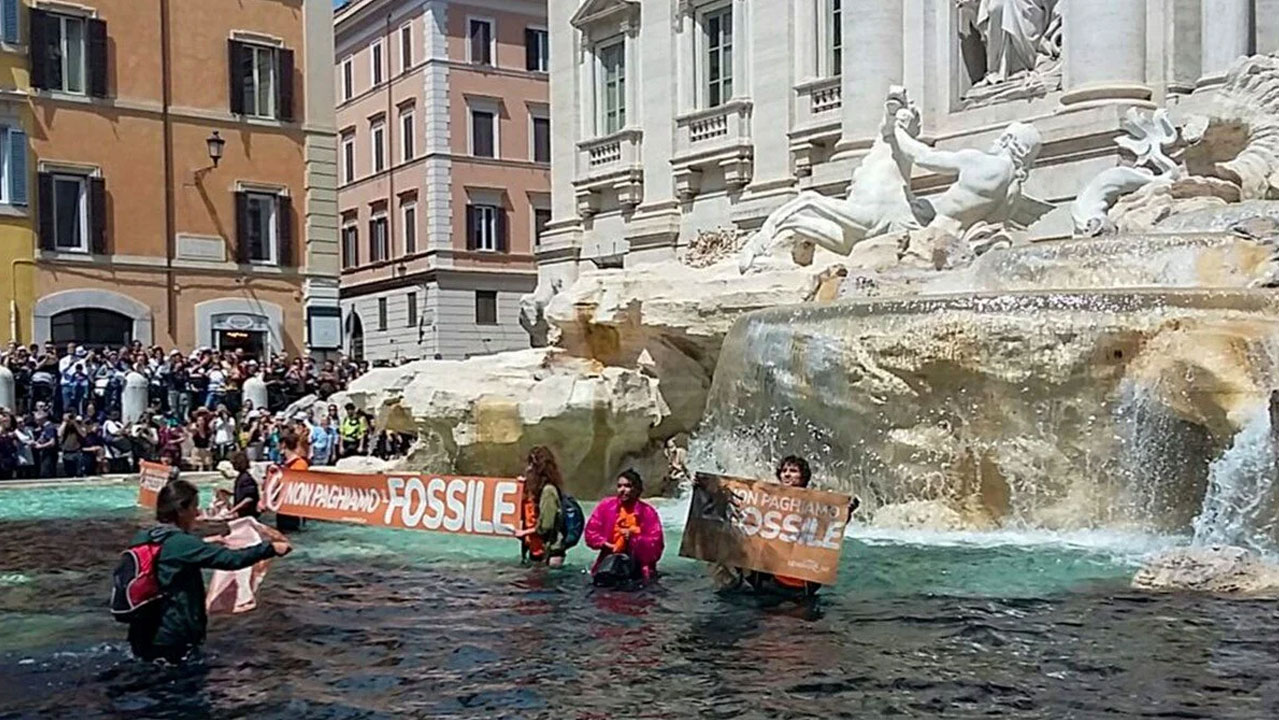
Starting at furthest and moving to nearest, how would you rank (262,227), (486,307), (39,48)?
1. (486,307)
2. (262,227)
3. (39,48)

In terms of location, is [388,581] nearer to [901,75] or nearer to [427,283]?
[901,75]

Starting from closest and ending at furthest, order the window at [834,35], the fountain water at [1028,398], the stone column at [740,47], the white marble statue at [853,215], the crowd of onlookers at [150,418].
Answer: the fountain water at [1028,398], the white marble statue at [853,215], the crowd of onlookers at [150,418], the window at [834,35], the stone column at [740,47]

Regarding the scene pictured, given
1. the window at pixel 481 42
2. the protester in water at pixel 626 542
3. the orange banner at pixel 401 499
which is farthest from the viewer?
the window at pixel 481 42

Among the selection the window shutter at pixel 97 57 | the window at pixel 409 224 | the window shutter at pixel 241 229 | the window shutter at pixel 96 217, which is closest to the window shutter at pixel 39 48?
the window shutter at pixel 97 57

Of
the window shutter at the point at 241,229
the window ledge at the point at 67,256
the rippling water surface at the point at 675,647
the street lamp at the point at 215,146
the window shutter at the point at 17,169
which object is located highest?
the street lamp at the point at 215,146

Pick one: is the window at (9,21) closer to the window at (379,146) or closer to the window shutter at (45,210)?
the window shutter at (45,210)

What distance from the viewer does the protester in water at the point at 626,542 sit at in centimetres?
902

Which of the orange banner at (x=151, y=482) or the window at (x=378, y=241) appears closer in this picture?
the orange banner at (x=151, y=482)

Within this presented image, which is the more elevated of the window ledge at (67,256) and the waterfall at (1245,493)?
the window ledge at (67,256)

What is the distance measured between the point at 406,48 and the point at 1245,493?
39263 millimetres

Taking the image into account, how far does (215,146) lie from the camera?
28.9 meters

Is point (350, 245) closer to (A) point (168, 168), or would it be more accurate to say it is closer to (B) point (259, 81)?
(B) point (259, 81)

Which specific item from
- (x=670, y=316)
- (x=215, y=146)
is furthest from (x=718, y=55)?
(x=670, y=316)

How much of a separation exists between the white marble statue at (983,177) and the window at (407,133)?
98.7ft
